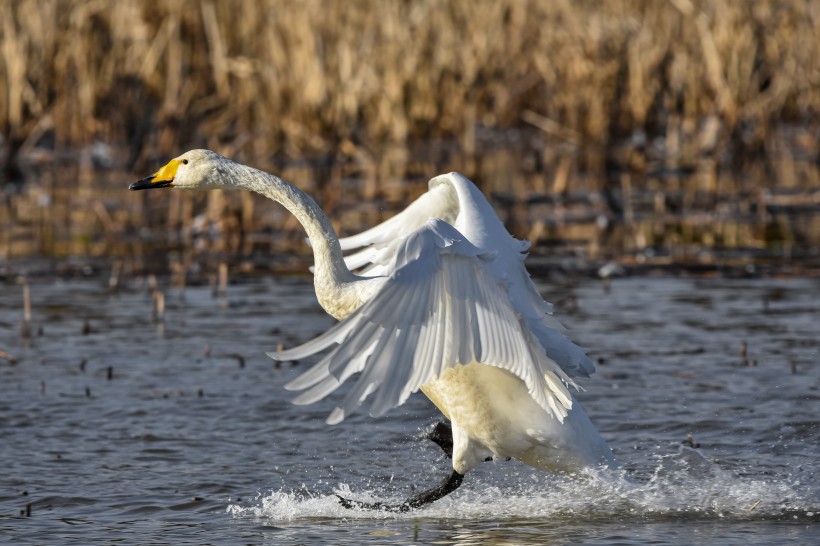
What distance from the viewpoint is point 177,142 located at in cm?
1405

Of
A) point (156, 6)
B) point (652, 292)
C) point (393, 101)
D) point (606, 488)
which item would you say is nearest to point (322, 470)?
point (606, 488)

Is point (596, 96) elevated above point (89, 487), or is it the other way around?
point (596, 96)

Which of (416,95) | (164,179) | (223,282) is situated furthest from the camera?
(416,95)

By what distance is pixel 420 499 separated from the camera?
5703 mm

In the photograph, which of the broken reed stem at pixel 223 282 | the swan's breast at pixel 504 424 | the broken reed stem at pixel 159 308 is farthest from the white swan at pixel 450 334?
the broken reed stem at pixel 223 282

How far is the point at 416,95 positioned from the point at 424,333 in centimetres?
1136

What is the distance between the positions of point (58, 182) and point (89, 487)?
914 cm

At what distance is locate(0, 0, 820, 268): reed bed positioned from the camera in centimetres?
1420

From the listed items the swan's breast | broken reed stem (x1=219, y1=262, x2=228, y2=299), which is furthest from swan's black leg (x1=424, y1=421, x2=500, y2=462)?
broken reed stem (x1=219, y1=262, x2=228, y2=299)

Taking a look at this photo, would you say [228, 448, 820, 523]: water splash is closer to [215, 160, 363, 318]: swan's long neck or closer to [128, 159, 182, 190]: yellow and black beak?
[215, 160, 363, 318]: swan's long neck

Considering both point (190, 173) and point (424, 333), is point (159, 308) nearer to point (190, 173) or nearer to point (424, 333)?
point (190, 173)

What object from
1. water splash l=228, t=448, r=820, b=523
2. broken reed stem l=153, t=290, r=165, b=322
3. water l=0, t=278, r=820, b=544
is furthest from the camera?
broken reed stem l=153, t=290, r=165, b=322

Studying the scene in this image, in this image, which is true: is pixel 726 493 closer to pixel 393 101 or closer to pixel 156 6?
pixel 393 101

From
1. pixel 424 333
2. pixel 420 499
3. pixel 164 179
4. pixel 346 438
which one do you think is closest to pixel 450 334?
pixel 424 333
